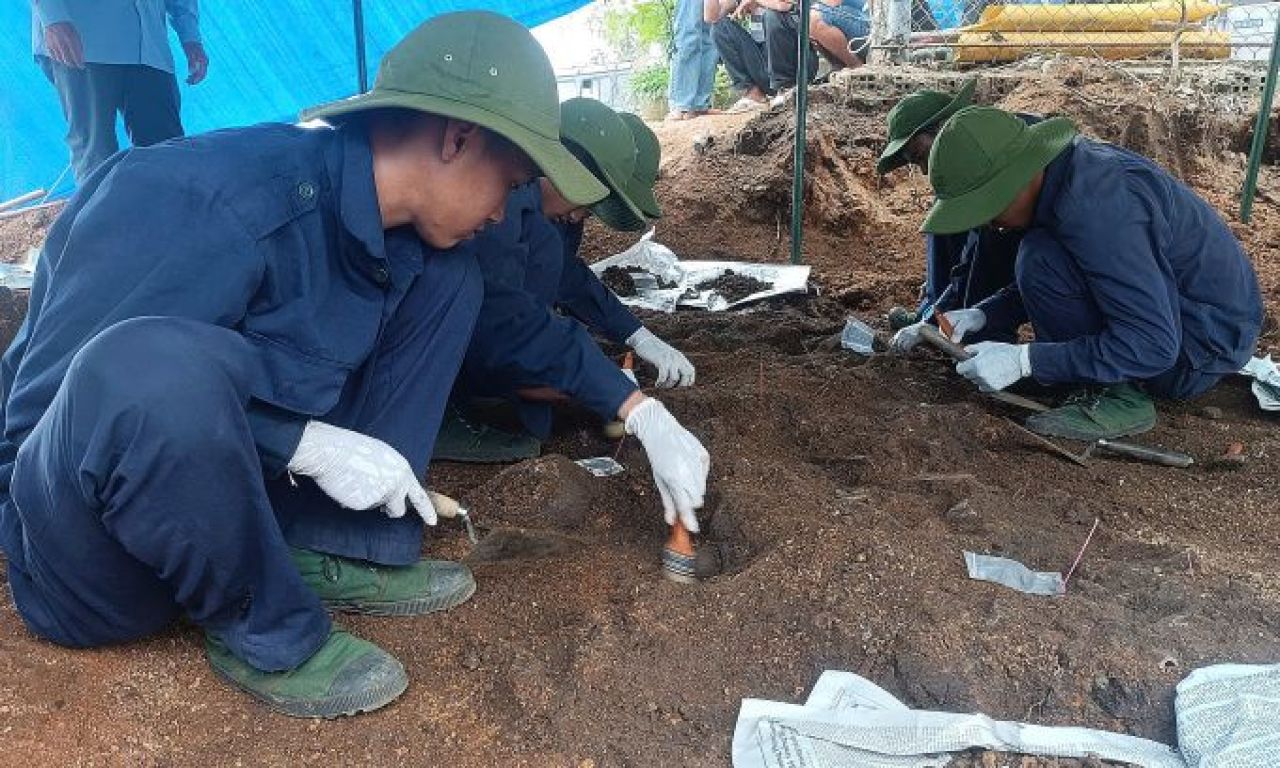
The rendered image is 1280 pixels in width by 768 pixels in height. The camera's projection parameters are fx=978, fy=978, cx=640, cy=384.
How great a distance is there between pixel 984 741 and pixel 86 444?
4.24 ft

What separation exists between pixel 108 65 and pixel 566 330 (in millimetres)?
2599

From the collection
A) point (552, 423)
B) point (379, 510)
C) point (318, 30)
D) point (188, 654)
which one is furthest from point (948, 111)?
point (318, 30)

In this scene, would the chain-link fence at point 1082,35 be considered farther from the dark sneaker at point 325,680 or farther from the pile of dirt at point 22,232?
the dark sneaker at point 325,680

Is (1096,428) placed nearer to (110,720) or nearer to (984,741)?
(984,741)

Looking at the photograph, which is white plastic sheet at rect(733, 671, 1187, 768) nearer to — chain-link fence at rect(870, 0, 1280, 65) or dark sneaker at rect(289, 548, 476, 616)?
dark sneaker at rect(289, 548, 476, 616)

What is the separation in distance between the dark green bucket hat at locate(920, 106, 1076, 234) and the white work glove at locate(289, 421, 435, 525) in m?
1.67

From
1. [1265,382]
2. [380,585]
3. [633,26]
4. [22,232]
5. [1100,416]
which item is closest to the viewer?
[380,585]

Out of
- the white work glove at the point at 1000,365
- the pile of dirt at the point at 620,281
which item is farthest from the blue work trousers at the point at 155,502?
the pile of dirt at the point at 620,281

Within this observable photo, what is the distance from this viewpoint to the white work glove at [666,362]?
2938 millimetres

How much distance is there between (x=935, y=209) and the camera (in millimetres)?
2697

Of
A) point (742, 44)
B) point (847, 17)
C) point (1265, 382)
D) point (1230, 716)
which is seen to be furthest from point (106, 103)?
point (847, 17)

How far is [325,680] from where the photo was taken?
150 cm

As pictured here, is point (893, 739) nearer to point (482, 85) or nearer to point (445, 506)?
point (445, 506)

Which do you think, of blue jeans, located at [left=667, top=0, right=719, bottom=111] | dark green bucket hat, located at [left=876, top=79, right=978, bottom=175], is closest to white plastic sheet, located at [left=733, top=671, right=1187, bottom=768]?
dark green bucket hat, located at [left=876, top=79, right=978, bottom=175]
